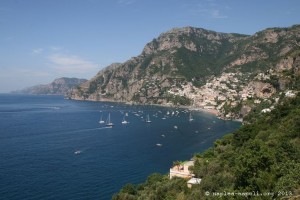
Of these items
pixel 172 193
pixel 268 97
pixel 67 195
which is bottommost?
pixel 67 195

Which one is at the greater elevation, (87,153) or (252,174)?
(252,174)

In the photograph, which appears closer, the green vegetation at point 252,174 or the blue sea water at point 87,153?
Answer: the green vegetation at point 252,174

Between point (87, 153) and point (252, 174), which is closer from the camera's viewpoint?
point (252, 174)

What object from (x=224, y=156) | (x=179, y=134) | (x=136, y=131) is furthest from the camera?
(x=136, y=131)

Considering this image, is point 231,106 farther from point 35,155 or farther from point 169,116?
point 35,155

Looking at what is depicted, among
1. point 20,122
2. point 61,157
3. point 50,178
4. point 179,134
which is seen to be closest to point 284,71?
point 179,134

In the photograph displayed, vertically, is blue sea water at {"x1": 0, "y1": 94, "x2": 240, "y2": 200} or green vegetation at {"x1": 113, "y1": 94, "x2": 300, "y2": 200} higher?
green vegetation at {"x1": 113, "y1": 94, "x2": 300, "y2": 200}

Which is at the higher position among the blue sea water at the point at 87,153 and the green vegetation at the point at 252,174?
the green vegetation at the point at 252,174

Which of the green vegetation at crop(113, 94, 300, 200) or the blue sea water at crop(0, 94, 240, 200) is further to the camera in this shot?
the blue sea water at crop(0, 94, 240, 200)
